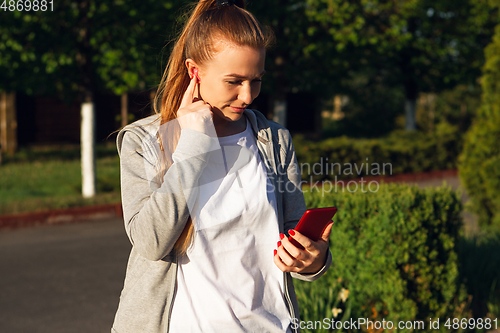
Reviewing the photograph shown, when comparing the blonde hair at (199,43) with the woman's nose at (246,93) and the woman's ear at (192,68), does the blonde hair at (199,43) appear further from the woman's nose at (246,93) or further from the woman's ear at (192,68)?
the woman's nose at (246,93)

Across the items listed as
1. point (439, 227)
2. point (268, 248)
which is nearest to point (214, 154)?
point (268, 248)

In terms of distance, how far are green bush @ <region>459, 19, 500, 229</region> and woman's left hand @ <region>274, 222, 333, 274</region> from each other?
573 centimetres

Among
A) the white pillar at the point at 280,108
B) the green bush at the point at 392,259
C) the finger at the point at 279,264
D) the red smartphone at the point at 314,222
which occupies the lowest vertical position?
the green bush at the point at 392,259

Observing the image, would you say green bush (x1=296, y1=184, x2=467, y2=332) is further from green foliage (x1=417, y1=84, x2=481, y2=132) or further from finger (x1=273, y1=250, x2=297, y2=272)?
green foliage (x1=417, y1=84, x2=481, y2=132)

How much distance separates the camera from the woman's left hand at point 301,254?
1.56 m

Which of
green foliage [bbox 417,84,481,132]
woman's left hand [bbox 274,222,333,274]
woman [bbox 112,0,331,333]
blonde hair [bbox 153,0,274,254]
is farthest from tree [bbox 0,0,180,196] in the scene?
green foliage [bbox 417,84,481,132]

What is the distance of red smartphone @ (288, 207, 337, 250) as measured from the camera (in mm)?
1551

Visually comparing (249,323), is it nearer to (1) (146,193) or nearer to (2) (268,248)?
(2) (268,248)

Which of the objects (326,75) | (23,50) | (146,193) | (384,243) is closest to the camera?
(146,193)

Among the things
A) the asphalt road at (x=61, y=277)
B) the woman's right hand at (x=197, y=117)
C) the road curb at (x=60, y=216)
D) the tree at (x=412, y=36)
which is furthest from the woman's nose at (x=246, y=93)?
the tree at (x=412, y=36)

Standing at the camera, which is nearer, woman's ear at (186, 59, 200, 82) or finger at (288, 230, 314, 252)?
finger at (288, 230, 314, 252)

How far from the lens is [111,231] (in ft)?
26.1

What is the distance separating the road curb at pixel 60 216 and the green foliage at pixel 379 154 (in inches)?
156

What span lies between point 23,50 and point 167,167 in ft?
28.3
